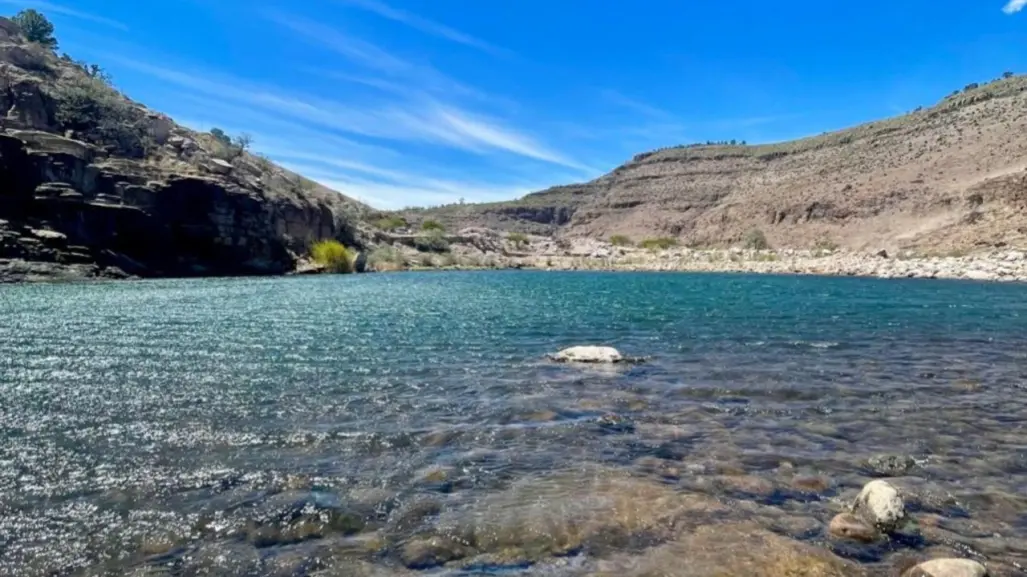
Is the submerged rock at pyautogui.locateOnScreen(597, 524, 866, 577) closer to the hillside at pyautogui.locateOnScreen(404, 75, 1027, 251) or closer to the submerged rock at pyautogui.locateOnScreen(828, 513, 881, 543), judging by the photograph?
the submerged rock at pyautogui.locateOnScreen(828, 513, 881, 543)

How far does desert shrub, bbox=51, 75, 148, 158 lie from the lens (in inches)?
2409

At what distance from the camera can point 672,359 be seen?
51.6ft

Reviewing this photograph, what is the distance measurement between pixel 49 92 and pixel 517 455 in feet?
245

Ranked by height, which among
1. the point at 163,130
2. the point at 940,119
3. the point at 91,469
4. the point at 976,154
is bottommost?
the point at 91,469

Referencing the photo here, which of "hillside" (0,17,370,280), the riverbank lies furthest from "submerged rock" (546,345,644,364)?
the riverbank

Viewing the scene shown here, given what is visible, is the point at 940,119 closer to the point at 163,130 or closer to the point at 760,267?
the point at 760,267

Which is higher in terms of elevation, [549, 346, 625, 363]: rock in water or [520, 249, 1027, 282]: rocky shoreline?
[520, 249, 1027, 282]: rocky shoreline

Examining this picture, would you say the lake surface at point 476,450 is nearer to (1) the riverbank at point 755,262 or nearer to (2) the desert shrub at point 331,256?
(1) the riverbank at point 755,262

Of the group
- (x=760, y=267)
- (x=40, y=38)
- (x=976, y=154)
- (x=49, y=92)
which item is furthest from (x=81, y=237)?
(x=976, y=154)

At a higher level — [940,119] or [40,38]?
[940,119]

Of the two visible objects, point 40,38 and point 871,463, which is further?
point 40,38

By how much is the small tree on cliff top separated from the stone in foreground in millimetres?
101473

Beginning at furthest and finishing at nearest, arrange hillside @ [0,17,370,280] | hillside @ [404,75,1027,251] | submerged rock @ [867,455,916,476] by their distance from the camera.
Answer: hillside @ [404,75,1027,251], hillside @ [0,17,370,280], submerged rock @ [867,455,916,476]

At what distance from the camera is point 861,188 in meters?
99.2
